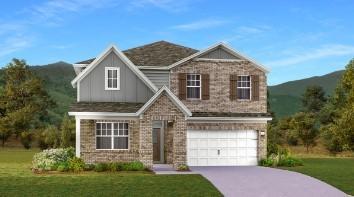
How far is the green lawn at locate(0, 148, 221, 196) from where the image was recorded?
20.5 m

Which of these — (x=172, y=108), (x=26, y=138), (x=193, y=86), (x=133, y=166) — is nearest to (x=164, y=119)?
(x=172, y=108)

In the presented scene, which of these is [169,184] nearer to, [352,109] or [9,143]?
[352,109]

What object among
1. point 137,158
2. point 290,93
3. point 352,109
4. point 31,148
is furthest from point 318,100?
point 290,93

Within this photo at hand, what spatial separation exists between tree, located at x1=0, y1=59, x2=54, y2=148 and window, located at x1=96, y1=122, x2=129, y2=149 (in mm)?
41293

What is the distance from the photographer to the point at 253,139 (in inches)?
1328


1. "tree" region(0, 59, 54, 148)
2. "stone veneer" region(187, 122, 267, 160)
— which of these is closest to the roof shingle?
"stone veneer" region(187, 122, 267, 160)

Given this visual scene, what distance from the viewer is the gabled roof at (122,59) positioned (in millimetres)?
31047

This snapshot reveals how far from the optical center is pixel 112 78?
31.6 meters

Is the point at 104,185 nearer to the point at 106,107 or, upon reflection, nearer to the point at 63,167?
the point at 63,167

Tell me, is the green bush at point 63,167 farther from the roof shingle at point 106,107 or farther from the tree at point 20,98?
the tree at point 20,98

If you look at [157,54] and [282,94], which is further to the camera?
[282,94]

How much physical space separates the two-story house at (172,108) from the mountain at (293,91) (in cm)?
9575

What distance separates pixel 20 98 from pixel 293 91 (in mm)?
103802

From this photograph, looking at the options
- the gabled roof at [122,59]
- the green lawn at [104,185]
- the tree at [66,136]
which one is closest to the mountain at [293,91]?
the tree at [66,136]
